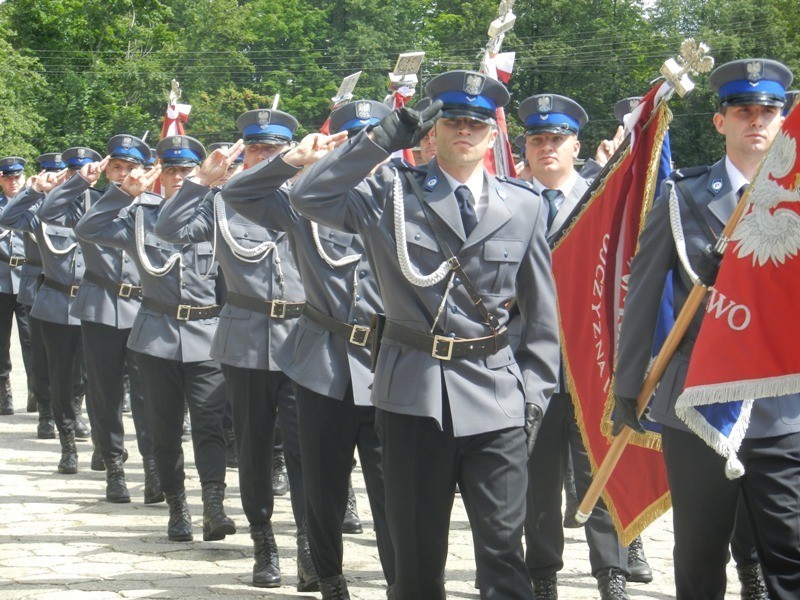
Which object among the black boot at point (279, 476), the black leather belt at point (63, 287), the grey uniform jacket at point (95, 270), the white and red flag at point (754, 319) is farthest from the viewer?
the black leather belt at point (63, 287)

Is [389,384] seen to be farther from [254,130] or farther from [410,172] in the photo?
[254,130]

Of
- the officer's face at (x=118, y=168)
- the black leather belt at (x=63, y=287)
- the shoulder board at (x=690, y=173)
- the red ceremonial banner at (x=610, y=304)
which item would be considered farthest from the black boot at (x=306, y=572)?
the black leather belt at (x=63, y=287)

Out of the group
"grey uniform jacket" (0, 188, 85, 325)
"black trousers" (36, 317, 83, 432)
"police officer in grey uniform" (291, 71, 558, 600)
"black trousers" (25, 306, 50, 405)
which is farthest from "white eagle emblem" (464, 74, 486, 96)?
"black trousers" (25, 306, 50, 405)

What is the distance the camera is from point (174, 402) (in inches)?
319

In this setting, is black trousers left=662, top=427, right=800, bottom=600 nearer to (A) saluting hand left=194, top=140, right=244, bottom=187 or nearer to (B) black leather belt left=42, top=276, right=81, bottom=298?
(A) saluting hand left=194, top=140, right=244, bottom=187

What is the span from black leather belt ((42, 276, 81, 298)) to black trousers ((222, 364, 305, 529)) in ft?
14.3

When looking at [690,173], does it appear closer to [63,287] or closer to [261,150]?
[261,150]

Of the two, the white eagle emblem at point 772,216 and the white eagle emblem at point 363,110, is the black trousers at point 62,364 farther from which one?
the white eagle emblem at point 772,216

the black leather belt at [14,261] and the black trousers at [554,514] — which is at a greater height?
the black leather belt at [14,261]

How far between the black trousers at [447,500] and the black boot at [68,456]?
604 centimetres

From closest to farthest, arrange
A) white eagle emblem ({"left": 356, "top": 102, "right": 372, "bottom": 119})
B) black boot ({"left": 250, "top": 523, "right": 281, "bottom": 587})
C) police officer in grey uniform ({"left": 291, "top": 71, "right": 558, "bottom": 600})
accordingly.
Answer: police officer in grey uniform ({"left": 291, "top": 71, "right": 558, "bottom": 600}) → black boot ({"left": 250, "top": 523, "right": 281, "bottom": 587}) → white eagle emblem ({"left": 356, "top": 102, "right": 372, "bottom": 119})

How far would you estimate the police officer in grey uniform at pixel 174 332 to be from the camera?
7840 mm

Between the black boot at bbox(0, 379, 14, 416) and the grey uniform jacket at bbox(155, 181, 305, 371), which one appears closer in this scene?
the grey uniform jacket at bbox(155, 181, 305, 371)

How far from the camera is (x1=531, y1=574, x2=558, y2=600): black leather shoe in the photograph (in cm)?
631
